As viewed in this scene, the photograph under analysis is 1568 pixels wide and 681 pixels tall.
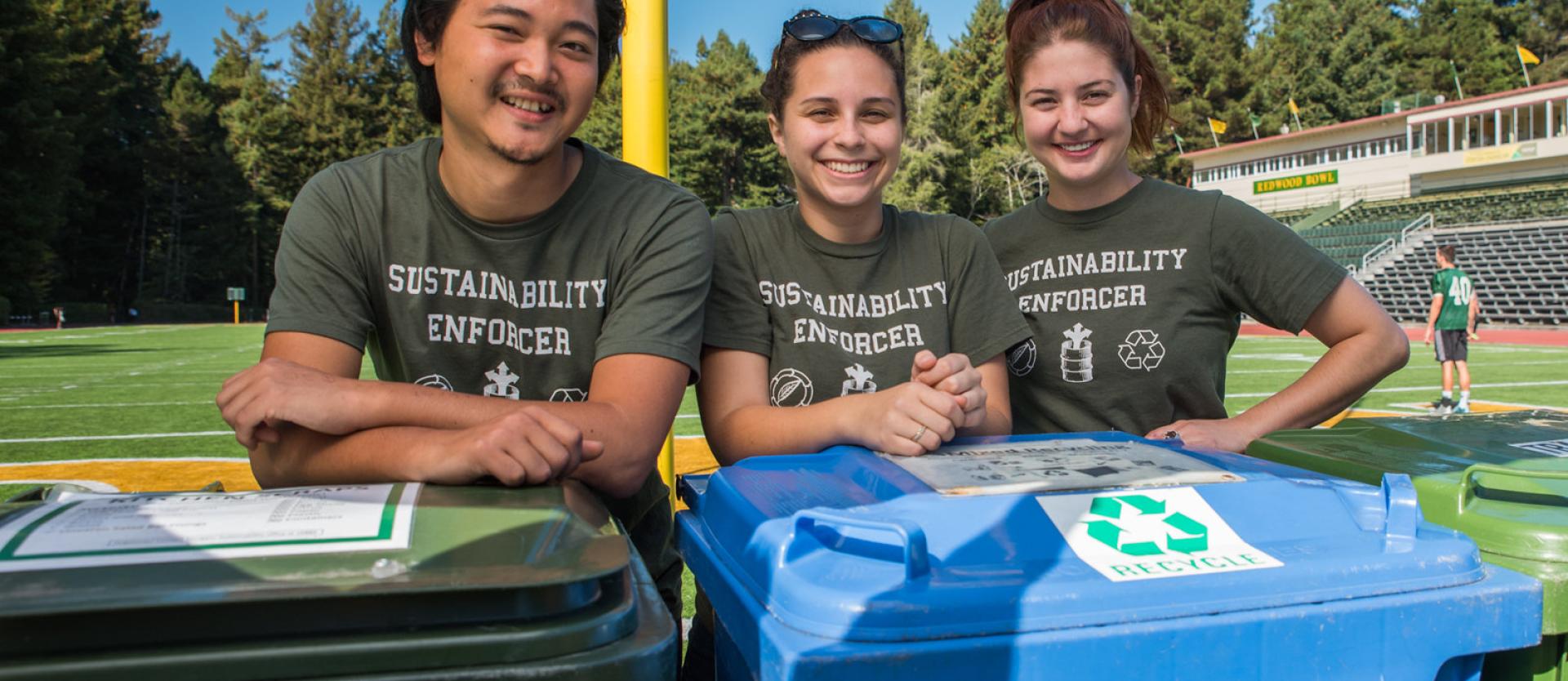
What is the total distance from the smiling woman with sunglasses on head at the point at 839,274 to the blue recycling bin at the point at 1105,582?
694 mm

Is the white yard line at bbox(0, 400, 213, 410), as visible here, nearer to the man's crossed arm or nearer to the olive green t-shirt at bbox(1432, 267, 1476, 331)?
the man's crossed arm

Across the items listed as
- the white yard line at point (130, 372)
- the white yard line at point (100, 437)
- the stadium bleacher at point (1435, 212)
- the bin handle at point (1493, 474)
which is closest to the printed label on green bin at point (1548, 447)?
the bin handle at point (1493, 474)

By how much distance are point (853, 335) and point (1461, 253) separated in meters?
36.4

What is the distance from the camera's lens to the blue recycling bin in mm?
957

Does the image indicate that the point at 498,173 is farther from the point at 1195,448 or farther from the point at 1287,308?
the point at 1287,308

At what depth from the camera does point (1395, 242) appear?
1330 inches

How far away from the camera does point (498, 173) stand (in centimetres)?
181

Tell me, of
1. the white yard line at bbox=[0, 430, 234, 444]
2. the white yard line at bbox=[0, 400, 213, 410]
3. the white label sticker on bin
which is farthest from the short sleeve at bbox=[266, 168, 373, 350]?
the white yard line at bbox=[0, 400, 213, 410]

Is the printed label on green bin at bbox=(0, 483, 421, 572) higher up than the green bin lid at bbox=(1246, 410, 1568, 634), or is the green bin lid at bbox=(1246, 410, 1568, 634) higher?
the printed label on green bin at bbox=(0, 483, 421, 572)

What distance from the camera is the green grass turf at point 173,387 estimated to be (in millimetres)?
8180

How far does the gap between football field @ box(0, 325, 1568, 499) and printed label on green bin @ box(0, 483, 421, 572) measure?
46 cm

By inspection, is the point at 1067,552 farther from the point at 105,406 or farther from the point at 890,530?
the point at 105,406

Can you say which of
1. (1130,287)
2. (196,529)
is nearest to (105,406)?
(1130,287)

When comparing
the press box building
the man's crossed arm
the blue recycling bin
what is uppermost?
the press box building
